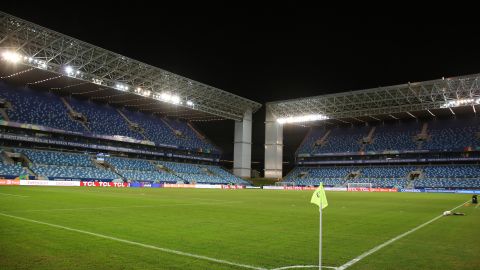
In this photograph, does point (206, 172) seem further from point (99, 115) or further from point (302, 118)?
point (99, 115)

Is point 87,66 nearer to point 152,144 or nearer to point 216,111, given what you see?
point 152,144

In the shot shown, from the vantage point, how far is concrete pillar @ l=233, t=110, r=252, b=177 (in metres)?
75.0

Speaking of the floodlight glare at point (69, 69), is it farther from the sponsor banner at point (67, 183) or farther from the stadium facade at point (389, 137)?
the stadium facade at point (389, 137)

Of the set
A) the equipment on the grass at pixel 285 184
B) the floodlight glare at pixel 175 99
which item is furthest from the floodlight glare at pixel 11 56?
the equipment on the grass at pixel 285 184

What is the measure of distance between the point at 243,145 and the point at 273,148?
6.31 m

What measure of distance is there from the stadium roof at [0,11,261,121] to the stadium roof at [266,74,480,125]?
963 centimetres

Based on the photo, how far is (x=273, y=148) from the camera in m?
75.9

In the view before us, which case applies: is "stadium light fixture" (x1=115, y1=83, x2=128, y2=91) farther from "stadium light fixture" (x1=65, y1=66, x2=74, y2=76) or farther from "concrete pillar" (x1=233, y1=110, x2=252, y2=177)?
"concrete pillar" (x1=233, y1=110, x2=252, y2=177)

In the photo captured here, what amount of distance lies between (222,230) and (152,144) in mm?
59063

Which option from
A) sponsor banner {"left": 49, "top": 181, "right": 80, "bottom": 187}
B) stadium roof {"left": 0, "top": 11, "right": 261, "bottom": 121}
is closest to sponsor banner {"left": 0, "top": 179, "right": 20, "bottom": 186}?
sponsor banner {"left": 49, "top": 181, "right": 80, "bottom": 187}

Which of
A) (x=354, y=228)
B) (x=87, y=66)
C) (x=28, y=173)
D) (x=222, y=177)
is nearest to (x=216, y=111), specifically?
(x=222, y=177)

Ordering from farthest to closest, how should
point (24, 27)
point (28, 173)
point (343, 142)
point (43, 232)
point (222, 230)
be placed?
point (343, 142) < point (28, 173) < point (24, 27) < point (222, 230) < point (43, 232)

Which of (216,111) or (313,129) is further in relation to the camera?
(313,129)

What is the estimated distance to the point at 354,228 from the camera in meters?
12.6
